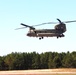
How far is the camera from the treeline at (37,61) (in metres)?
166

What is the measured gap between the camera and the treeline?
543ft

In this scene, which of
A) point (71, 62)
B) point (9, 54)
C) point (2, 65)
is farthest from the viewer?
point (9, 54)

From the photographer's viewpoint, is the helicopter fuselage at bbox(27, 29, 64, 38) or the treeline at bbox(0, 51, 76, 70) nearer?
the helicopter fuselage at bbox(27, 29, 64, 38)

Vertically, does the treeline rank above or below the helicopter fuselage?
below

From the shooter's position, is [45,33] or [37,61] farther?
[37,61]

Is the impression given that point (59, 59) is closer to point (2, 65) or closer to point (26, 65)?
point (26, 65)

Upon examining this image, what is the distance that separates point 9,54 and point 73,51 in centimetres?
3542

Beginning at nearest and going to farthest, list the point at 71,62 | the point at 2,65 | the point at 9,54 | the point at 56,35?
the point at 56,35 < the point at 71,62 < the point at 2,65 < the point at 9,54

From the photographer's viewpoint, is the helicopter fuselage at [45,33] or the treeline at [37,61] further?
the treeline at [37,61]

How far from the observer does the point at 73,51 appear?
593ft

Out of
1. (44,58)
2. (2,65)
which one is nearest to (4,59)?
(2,65)

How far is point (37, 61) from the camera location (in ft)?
582

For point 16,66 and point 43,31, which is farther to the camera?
point 16,66

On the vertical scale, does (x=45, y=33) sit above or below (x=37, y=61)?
above
